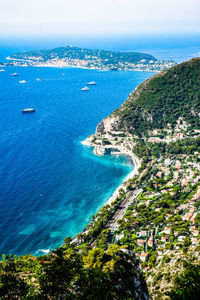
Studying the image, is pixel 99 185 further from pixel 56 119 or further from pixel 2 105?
pixel 2 105

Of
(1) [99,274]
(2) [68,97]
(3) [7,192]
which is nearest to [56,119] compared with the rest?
(2) [68,97]

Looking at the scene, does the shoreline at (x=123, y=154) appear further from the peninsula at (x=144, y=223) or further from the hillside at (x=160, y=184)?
the hillside at (x=160, y=184)

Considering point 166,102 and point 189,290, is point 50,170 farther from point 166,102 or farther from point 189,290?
point 189,290

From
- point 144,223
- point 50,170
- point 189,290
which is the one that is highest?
point 189,290

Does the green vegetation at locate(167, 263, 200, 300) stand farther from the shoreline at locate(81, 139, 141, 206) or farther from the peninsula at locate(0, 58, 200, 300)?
the shoreline at locate(81, 139, 141, 206)

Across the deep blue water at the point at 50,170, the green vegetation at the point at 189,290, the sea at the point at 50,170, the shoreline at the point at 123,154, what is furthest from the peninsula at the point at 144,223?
the deep blue water at the point at 50,170

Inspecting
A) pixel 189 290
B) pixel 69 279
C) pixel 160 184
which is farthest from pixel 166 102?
pixel 189 290
